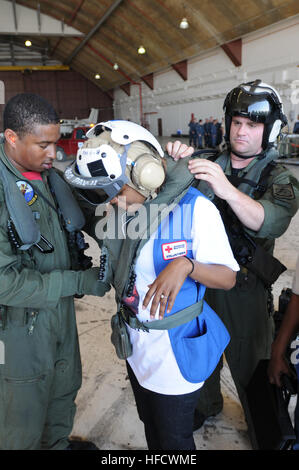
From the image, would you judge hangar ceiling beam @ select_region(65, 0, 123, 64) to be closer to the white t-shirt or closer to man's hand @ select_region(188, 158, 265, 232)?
man's hand @ select_region(188, 158, 265, 232)

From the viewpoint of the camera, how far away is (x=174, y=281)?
1.16m

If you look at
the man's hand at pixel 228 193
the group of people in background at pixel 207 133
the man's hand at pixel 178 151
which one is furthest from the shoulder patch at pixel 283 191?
the group of people in background at pixel 207 133

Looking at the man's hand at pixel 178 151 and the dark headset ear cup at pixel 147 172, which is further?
the man's hand at pixel 178 151

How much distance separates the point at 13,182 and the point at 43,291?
50cm

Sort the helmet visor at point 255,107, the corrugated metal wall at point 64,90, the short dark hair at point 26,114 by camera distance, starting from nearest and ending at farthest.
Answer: the short dark hair at point 26,114, the helmet visor at point 255,107, the corrugated metal wall at point 64,90

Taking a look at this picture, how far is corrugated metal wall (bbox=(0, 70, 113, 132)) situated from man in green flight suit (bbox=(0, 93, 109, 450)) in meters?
31.6

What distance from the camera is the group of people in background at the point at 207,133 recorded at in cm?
1722

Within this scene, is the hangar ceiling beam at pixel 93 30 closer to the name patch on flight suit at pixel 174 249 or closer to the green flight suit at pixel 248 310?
the green flight suit at pixel 248 310

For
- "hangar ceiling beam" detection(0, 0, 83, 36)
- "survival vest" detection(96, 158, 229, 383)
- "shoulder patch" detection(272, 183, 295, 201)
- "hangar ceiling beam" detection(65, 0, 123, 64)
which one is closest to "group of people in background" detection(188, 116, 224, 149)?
"hangar ceiling beam" detection(65, 0, 123, 64)

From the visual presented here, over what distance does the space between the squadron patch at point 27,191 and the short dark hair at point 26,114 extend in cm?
22

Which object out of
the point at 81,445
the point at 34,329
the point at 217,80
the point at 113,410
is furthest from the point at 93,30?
the point at 81,445

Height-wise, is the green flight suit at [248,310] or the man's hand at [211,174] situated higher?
the man's hand at [211,174]
